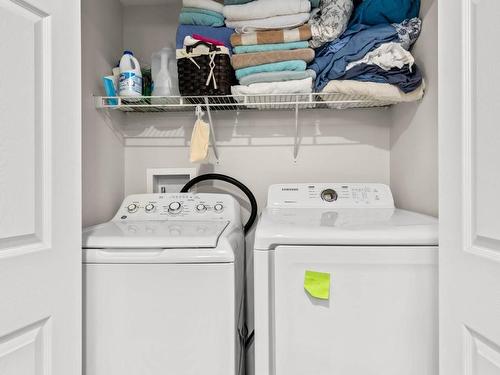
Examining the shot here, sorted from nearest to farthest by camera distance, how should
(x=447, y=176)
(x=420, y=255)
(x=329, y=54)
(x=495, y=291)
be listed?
(x=495, y=291) < (x=447, y=176) < (x=420, y=255) < (x=329, y=54)

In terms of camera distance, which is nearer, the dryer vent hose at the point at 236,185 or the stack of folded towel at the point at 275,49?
the stack of folded towel at the point at 275,49

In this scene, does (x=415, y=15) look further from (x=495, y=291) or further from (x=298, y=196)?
(x=495, y=291)

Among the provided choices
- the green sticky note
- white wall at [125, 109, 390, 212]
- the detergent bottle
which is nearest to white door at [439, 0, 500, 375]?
the green sticky note

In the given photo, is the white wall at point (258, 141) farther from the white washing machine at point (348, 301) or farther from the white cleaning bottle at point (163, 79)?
the white washing machine at point (348, 301)

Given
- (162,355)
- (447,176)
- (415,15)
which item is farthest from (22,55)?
(415,15)

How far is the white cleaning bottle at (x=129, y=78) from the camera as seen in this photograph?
167 centimetres

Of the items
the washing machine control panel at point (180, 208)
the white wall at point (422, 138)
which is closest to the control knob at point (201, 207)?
the washing machine control panel at point (180, 208)

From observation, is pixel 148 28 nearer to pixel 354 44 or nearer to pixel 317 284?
pixel 354 44

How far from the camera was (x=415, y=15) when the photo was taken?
1.65 metres

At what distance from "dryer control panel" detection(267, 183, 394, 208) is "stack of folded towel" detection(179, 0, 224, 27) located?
914 millimetres

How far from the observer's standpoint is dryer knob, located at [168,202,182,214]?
172 centimetres

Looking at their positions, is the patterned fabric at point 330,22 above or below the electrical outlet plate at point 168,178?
above

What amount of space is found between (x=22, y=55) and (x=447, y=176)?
1.20 metres

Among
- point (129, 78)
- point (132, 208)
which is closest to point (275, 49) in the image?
point (129, 78)
